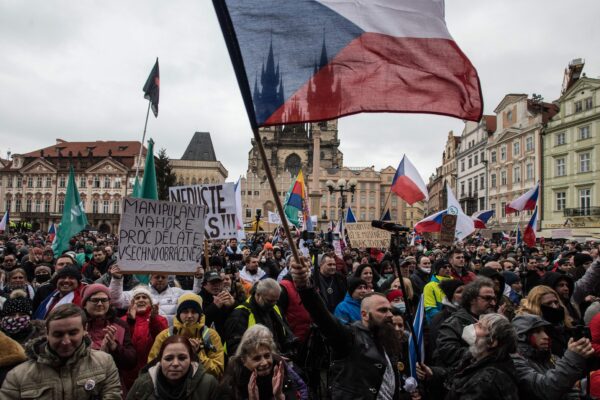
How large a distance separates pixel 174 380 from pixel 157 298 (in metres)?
2.15

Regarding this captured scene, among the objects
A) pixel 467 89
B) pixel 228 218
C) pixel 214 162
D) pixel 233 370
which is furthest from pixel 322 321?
pixel 214 162

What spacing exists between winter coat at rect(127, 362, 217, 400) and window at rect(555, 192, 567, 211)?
138ft

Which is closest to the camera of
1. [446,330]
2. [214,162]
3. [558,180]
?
[446,330]

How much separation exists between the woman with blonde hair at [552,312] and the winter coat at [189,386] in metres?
2.55

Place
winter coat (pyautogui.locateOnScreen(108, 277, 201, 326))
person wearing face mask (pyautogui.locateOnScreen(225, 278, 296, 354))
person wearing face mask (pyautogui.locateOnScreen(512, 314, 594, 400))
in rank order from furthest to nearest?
winter coat (pyautogui.locateOnScreen(108, 277, 201, 326)), person wearing face mask (pyautogui.locateOnScreen(225, 278, 296, 354)), person wearing face mask (pyautogui.locateOnScreen(512, 314, 594, 400))

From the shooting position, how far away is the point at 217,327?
5.13 meters

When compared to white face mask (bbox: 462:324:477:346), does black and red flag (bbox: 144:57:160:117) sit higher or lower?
higher

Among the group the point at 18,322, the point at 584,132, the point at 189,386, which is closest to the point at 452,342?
the point at 189,386

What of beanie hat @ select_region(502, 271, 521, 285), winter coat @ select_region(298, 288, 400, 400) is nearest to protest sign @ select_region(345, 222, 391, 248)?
beanie hat @ select_region(502, 271, 521, 285)

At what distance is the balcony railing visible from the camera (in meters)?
35.2

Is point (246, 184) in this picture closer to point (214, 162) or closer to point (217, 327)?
point (214, 162)

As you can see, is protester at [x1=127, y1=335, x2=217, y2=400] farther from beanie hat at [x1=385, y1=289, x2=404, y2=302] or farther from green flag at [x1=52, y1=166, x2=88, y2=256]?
green flag at [x1=52, y1=166, x2=88, y2=256]

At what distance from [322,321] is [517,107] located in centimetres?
4708

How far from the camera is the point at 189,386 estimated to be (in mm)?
3248
